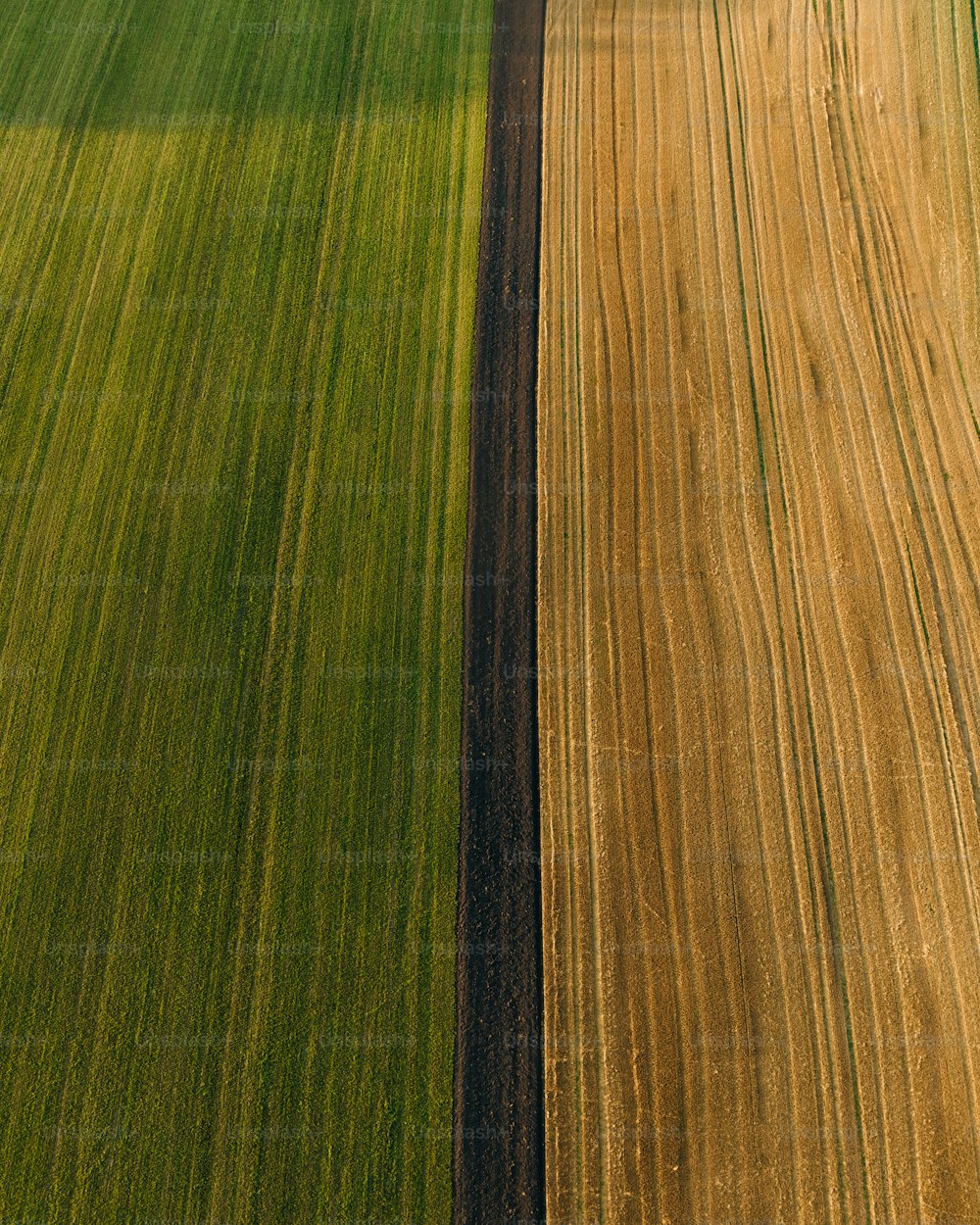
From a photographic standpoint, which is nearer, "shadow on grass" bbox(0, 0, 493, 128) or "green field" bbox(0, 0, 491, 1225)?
"green field" bbox(0, 0, 491, 1225)

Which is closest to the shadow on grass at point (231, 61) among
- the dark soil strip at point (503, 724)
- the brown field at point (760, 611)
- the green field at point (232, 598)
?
the green field at point (232, 598)

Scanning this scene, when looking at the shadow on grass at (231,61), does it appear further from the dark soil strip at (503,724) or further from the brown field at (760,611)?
the brown field at (760,611)

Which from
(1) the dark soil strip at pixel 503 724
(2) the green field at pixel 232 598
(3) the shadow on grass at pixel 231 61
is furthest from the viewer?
(3) the shadow on grass at pixel 231 61

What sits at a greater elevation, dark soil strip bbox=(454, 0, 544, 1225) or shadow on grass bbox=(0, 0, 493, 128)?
shadow on grass bbox=(0, 0, 493, 128)

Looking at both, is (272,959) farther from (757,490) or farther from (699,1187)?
(757,490)

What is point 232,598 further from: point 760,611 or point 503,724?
point 760,611

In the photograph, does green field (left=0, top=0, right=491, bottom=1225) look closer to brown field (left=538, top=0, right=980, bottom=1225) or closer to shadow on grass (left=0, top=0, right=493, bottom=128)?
shadow on grass (left=0, top=0, right=493, bottom=128)

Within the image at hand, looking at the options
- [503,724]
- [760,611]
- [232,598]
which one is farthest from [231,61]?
[760,611]

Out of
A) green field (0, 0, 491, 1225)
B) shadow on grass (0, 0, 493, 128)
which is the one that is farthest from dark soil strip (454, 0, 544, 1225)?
shadow on grass (0, 0, 493, 128)
